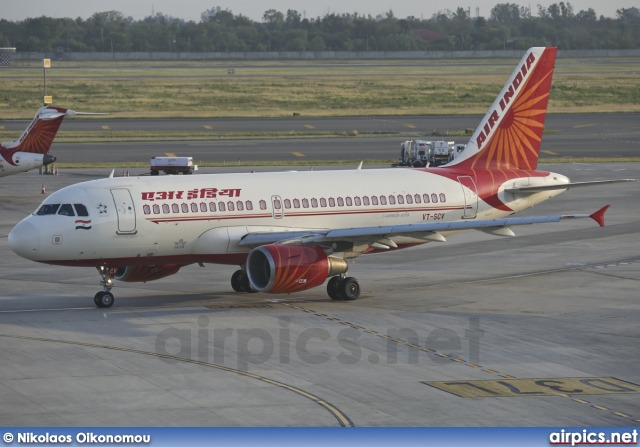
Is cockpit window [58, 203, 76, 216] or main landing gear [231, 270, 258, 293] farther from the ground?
cockpit window [58, 203, 76, 216]

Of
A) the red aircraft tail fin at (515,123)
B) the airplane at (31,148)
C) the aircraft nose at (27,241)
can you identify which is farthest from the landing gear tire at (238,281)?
the airplane at (31,148)

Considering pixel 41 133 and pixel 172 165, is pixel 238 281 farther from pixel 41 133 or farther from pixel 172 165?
pixel 172 165

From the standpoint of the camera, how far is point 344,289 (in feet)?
133

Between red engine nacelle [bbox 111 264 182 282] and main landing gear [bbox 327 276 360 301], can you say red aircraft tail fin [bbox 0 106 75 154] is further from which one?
main landing gear [bbox 327 276 360 301]

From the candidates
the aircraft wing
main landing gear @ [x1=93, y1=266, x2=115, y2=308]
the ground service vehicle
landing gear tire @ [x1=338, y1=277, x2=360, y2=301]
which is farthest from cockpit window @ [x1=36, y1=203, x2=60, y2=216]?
the ground service vehicle

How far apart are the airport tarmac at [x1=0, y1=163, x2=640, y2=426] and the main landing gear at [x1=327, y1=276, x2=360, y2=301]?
0.49 metres

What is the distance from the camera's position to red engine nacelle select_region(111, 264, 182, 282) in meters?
40.8

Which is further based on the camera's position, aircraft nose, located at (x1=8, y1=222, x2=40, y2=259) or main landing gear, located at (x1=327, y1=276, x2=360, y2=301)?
main landing gear, located at (x1=327, y1=276, x2=360, y2=301)

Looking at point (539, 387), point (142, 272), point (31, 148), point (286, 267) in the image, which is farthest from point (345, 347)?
point (31, 148)

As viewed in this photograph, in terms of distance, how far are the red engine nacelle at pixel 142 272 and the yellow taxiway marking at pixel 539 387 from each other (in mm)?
15319

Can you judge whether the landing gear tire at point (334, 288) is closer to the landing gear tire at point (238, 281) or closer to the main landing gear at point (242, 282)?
the main landing gear at point (242, 282)

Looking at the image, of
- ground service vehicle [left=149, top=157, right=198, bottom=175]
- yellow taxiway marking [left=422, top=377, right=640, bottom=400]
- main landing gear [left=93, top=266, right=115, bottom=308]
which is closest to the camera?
yellow taxiway marking [left=422, top=377, right=640, bottom=400]

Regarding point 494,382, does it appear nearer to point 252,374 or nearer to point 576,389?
point 576,389

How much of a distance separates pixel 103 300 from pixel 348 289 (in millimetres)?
8826
